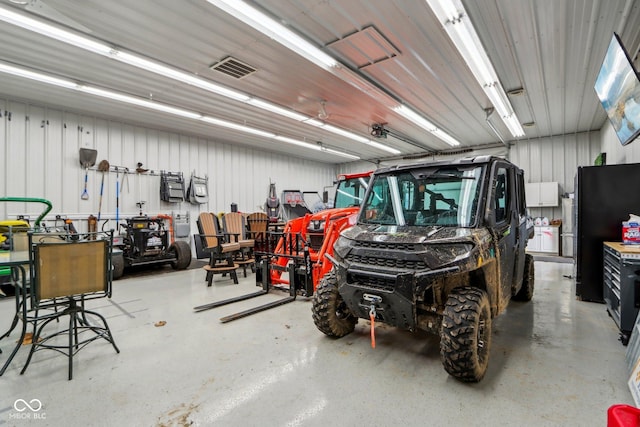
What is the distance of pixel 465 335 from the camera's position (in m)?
2.07

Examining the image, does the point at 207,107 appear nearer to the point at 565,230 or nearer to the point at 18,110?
the point at 18,110

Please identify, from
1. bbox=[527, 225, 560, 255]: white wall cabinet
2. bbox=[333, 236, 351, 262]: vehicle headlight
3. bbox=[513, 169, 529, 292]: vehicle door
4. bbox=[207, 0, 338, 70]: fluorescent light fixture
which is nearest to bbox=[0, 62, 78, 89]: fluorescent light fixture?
bbox=[207, 0, 338, 70]: fluorescent light fixture

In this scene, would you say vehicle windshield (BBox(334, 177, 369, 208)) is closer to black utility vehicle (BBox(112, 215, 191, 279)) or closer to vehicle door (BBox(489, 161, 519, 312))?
vehicle door (BBox(489, 161, 519, 312))

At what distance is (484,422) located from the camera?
1.83 metres

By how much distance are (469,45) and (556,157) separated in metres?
7.42

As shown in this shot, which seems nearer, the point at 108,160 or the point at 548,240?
the point at 108,160

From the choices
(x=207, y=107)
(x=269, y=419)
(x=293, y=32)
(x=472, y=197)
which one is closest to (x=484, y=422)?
(x=269, y=419)

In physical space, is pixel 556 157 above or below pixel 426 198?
above

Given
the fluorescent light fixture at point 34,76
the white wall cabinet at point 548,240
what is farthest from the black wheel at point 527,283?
the fluorescent light fixture at point 34,76

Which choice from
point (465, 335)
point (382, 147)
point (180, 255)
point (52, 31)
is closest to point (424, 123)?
point (382, 147)

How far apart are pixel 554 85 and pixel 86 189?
9.89m

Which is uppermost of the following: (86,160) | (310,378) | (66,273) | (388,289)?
(86,160)

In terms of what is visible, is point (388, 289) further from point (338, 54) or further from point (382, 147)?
point (382, 147)

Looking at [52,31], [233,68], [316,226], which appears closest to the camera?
[52,31]
